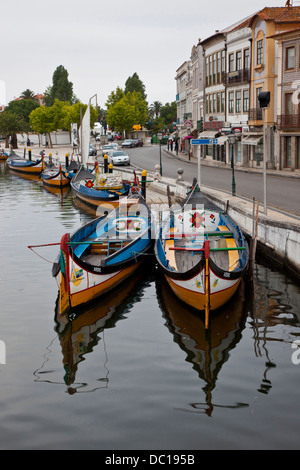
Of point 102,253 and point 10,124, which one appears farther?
point 10,124

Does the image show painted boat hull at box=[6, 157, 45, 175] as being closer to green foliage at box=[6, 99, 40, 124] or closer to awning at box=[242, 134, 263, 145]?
awning at box=[242, 134, 263, 145]

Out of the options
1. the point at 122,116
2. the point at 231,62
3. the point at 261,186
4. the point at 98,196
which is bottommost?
the point at 98,196

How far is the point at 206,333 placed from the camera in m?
14.4

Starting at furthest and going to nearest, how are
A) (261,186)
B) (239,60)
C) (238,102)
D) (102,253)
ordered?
1. (238,102)
2. (239,60)
3. (261,186)
4. (102,253)

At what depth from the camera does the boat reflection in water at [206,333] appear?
12133mm

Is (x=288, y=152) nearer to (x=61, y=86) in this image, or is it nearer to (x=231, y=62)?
(x=231, y=62)

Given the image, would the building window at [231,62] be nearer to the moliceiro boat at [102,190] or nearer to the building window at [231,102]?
the building window at [231,102]

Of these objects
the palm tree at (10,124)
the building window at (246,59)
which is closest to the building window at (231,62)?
the building window at (246,59)

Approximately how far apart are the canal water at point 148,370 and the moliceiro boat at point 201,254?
79 centimetres

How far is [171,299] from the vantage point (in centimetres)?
1723

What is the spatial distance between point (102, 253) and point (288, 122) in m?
29.7

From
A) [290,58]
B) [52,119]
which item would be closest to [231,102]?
[290,58]

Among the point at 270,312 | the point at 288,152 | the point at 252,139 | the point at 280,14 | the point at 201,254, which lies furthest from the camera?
the point at 252,139

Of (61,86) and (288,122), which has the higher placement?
(61,86)
